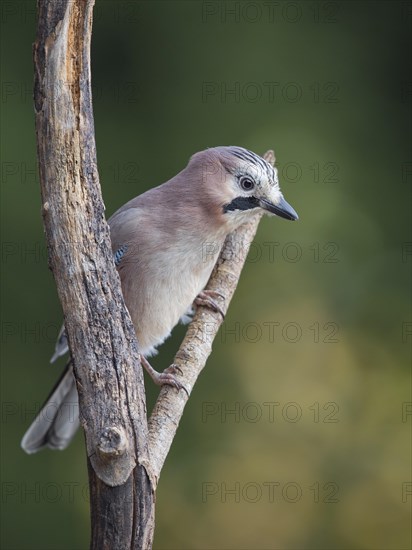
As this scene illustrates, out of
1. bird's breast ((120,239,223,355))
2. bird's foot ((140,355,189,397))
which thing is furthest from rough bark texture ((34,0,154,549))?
bird's breast ((120,239,223,355))

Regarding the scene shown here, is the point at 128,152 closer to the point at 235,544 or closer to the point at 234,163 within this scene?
the point at 234,163

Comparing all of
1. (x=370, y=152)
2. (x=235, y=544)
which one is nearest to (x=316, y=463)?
(x=235, y=544)

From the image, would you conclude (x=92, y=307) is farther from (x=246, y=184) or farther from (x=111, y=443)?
(x=246, y=184)

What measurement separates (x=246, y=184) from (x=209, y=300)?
65cm

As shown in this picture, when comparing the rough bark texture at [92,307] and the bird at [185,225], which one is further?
the bird at [185,225]

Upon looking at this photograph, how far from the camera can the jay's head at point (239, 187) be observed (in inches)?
151

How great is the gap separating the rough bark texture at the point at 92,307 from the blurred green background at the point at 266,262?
91.1 inches

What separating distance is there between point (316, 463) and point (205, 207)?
2.07 m

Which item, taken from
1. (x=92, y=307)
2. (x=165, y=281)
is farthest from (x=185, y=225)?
(x=92, y=307)

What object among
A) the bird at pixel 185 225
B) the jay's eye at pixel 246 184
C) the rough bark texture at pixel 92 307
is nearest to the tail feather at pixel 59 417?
the bird at pixel 185 225

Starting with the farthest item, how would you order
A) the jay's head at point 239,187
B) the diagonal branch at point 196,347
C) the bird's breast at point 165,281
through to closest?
1. the bird's breast at point 165,281
2. the jay's head at point 239,187
3. the diagonal branch at point 196,347

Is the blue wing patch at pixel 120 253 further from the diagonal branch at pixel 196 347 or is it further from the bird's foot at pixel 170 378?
the bird's foot at pixel 170 378

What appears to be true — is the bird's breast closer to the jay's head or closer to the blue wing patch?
the blue wing patch

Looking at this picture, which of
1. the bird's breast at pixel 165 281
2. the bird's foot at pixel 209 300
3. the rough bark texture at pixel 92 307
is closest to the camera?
the rough bark texture at pixel 92 307
